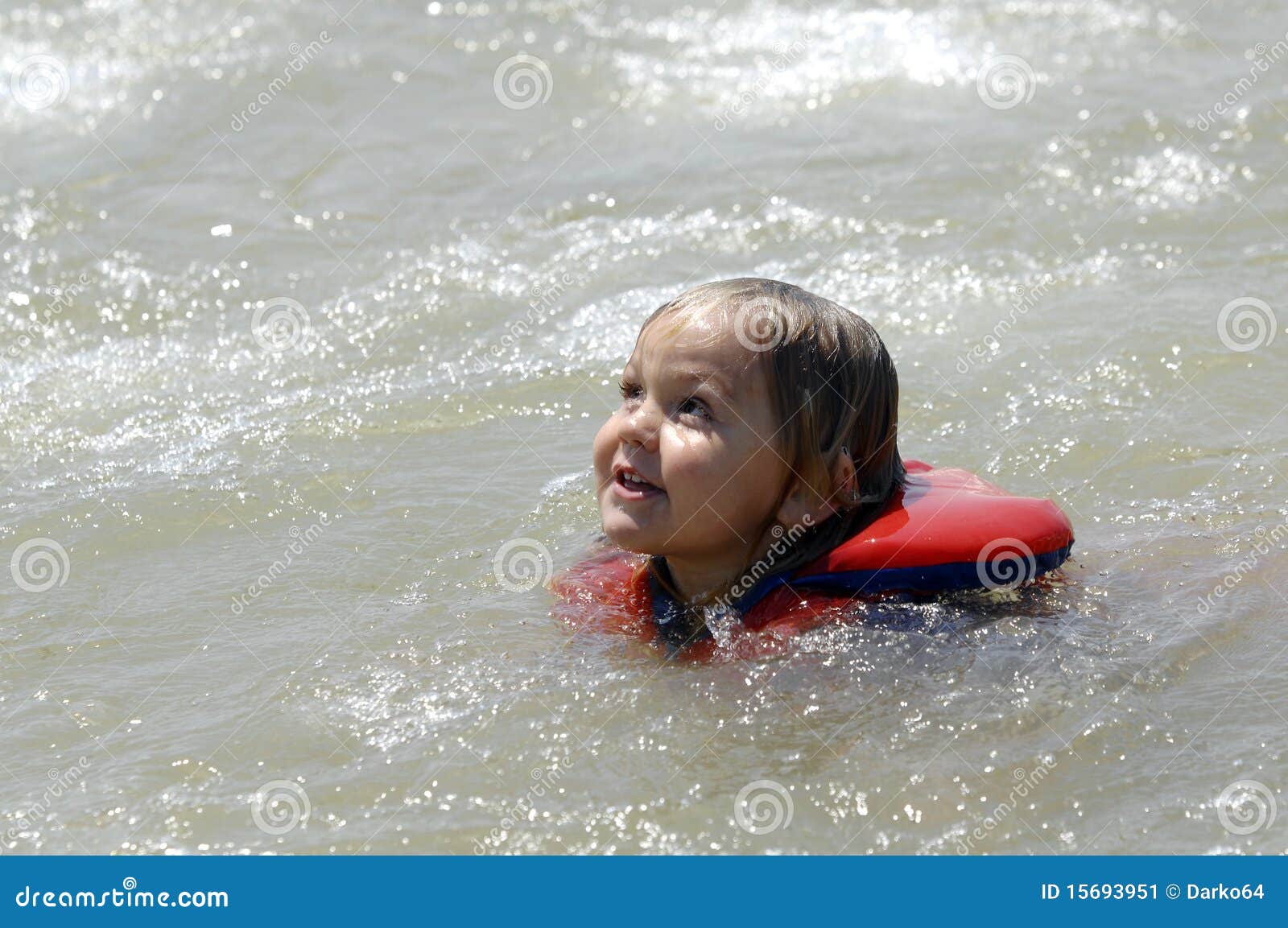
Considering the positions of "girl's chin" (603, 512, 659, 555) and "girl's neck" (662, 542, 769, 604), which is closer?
"girl's chin" (603, 512, 659, 555)

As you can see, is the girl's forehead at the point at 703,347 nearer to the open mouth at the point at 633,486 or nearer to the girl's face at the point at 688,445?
the girl's face at the point at 688,445

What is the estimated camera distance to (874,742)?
3385mm

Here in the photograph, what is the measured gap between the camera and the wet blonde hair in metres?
3.68

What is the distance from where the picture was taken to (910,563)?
12.1 ft

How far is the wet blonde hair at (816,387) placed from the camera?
368cm

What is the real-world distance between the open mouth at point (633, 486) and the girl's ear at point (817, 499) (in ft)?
1.12

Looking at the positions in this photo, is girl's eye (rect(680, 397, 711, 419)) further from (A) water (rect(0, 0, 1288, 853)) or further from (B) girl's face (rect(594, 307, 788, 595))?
(A) water (rect(0, 0, 1288, 853))

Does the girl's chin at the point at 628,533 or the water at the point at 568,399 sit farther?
the girl's chin at the point at 628,533

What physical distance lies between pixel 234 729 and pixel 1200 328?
161 inches

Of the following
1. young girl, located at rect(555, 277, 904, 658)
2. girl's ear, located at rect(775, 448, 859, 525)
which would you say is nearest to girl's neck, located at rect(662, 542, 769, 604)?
young girl, located at rect(555, 277, 904, 658)

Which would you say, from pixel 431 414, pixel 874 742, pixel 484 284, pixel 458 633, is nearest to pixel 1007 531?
pixel 874 742

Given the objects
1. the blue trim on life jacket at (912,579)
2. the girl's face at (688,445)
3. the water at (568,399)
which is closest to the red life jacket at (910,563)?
the blue trim on life jacket at (912,579)

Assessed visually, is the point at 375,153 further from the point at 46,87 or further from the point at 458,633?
the point at 458,633

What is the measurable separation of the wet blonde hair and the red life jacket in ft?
0.32
